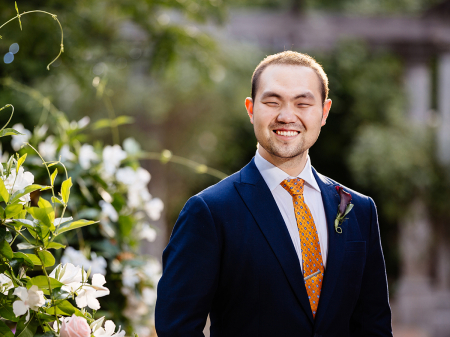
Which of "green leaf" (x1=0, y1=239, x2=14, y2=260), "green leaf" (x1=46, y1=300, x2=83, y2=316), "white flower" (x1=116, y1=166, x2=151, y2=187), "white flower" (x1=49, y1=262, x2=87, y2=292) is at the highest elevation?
"green leaf" (x1=0, y1=239, x2=14, y2=260)

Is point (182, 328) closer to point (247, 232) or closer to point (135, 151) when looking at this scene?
point (247, 232)

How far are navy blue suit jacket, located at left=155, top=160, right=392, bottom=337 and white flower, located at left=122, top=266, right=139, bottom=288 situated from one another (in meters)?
0.84

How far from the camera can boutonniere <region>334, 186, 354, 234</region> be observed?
1.27 meters

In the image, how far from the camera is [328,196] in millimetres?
1327

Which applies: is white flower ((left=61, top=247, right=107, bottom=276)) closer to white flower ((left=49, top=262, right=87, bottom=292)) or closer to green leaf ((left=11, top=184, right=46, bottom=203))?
white flower ((left=49, top=262, right=87, bottom=292))

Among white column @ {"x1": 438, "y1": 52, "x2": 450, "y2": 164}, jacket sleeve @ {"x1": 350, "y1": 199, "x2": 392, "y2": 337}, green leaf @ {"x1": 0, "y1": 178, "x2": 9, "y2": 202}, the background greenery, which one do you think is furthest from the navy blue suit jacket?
white column @ {"x1": 438, "y1": 52, "x2": 450, "y2": 164}

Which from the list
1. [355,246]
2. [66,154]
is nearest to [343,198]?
[355,246]

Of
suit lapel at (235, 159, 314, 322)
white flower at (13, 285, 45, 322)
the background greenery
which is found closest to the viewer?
white flower at (13, 285, 45, 322)

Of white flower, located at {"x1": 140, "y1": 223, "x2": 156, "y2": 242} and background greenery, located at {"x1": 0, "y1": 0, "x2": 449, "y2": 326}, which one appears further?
background greenery, located at {"x1": 0, "y1": 0, "x2": 449, "y2": 326}

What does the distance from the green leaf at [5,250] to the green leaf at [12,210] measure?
0.06 meters

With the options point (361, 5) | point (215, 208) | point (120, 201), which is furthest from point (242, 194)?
point (361, 5)

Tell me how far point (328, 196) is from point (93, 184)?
1.16m

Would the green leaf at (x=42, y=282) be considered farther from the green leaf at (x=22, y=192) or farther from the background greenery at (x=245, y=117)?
the background greenery at (x=245, y=117)

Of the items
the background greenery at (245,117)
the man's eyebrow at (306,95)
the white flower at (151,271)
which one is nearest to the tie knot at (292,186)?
the man's eyebrow at (306,95)
